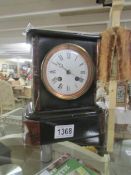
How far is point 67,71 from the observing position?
0.82m

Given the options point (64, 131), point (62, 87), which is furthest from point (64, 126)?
point (62, 87)

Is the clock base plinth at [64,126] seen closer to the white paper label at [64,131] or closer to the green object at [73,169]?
the white paper label at [64,131]

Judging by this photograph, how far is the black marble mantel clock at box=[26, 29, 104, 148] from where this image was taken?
790mm

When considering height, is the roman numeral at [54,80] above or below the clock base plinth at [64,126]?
above

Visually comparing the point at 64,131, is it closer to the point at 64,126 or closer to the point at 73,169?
the point at 64,126

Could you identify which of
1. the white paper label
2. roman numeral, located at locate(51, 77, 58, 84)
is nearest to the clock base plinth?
the white paper label

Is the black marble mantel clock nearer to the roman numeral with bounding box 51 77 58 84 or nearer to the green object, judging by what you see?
the roman numeral with bounding box 51 77 58 84

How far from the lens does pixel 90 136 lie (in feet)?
2.78

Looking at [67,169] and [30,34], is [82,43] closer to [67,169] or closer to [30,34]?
[30,34]

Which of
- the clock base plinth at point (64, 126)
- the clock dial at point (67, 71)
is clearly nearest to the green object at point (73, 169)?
the clock base plinth at point (64, 126)

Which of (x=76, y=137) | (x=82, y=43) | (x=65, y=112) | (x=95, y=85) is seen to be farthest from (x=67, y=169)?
(x=82, y=43)

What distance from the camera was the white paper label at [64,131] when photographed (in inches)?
31.5

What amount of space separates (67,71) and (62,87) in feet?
0.23

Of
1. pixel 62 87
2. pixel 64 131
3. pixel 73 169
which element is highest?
pixel 62 87
